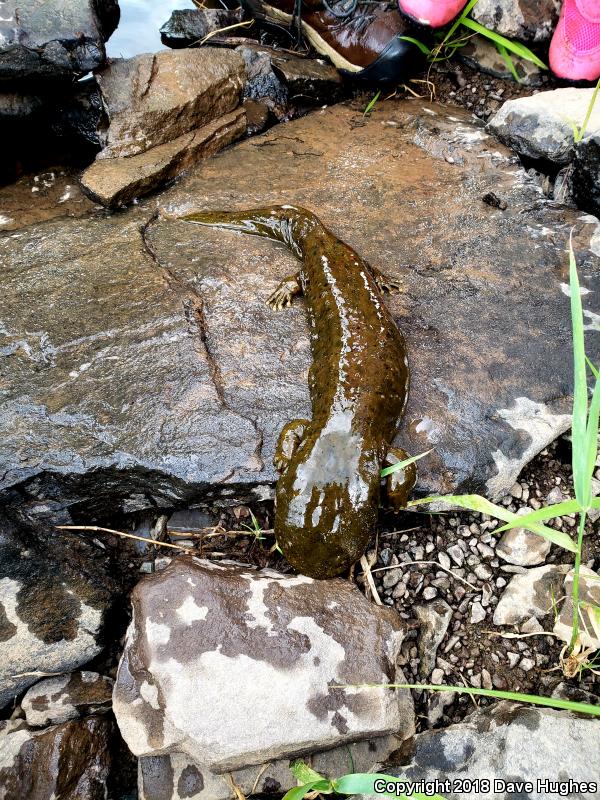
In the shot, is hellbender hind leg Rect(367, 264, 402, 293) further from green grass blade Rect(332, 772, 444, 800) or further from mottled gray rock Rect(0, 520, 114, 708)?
green grass blade Rect(332, 772, 444, 800)

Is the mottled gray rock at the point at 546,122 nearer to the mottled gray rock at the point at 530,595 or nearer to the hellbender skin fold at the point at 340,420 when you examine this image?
the hellbender skin fold at the point at 340,420

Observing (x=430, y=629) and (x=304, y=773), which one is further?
(x=430, y=629)

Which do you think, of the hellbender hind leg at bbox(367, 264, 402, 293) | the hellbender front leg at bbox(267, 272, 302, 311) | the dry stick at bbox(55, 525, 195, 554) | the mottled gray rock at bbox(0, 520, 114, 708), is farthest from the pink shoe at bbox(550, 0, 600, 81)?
the mottled gray rock at bbox(0, 520, 114, 708)

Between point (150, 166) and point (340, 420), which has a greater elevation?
point (150, 166)

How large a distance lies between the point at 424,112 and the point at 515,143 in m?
1.03

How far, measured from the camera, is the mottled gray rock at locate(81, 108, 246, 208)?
4.73 m

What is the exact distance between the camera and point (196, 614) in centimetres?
271

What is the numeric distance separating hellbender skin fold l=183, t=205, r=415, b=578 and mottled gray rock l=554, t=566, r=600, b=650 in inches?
37.6

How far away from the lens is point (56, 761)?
2.73 m

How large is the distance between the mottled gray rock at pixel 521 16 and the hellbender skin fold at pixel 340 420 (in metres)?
3.45

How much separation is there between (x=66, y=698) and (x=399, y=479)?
190cm

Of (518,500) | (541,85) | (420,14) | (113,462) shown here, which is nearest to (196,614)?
(113,462)

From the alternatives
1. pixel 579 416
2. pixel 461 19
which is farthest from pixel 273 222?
pixel 461 19

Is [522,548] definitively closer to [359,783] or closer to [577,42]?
[359,783]
